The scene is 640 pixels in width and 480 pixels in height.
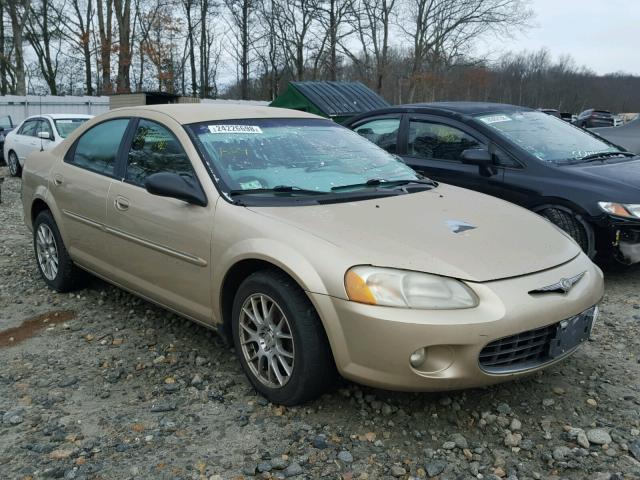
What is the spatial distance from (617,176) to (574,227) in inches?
22.7

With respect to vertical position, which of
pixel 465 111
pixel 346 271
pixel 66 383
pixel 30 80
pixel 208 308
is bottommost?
pixel 66 383

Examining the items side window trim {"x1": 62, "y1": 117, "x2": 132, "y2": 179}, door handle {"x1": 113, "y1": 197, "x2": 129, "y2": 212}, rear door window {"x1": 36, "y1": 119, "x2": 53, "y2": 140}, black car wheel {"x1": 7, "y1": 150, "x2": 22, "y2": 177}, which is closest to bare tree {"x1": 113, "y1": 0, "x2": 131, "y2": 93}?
black car wheel {"x1": 7, "y1": 150, "x2": 22, "y2": 177}

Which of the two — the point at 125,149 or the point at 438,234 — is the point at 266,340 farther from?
the point at 125,149

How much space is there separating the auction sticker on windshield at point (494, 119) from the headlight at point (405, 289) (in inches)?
132

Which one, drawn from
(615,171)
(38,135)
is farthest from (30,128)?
(615,171)

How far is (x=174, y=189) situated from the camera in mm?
3076

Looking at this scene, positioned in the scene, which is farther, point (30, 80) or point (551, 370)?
point (30, 80)

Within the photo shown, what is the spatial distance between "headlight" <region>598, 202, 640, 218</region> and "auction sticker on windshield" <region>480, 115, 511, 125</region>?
1367 millimetres

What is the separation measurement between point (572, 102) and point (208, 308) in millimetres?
82427

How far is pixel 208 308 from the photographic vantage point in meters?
3.15

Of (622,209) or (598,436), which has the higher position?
(622,209)

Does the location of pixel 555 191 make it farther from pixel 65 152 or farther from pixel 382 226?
pixel 65 152

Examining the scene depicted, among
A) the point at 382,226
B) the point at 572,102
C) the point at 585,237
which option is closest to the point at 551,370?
the point at 382,226

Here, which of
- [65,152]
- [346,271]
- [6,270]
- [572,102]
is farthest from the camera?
[572,102]
